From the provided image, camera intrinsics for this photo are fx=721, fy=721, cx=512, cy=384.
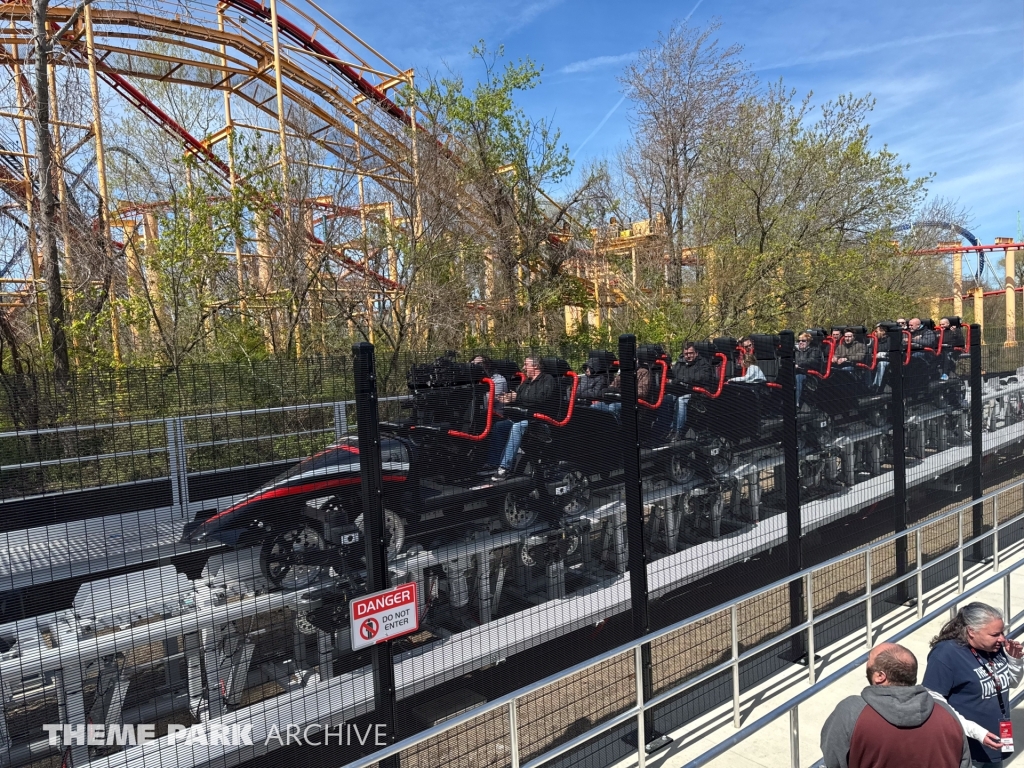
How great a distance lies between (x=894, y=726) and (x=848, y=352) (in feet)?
18.2

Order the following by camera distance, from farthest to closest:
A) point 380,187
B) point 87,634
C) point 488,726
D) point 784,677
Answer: point 380,187, point 784,677, point 488,726, point 87,634

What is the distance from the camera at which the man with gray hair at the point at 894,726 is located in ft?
9.15

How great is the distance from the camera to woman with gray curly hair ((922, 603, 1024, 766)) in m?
3.52

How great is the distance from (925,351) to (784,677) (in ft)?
13.1

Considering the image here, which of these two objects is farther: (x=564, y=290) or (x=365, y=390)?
(x=564, y=290)

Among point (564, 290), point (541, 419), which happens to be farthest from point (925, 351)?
point (564, 290)

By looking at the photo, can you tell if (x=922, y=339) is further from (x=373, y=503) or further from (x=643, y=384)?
(x=373, y=503)

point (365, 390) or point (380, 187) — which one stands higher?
point (380, 187)

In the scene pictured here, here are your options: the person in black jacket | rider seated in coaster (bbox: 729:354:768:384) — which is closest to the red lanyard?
rider seated in coaster (bbox: 729:354:768:384)

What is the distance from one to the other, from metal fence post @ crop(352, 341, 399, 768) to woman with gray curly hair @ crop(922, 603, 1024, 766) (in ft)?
8.93

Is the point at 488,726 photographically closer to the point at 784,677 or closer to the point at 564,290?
the point at 784,677

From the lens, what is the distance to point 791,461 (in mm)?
5773

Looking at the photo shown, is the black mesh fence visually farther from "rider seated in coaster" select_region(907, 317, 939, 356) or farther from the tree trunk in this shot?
the tree trunk

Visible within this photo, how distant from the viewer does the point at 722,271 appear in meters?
17.5
